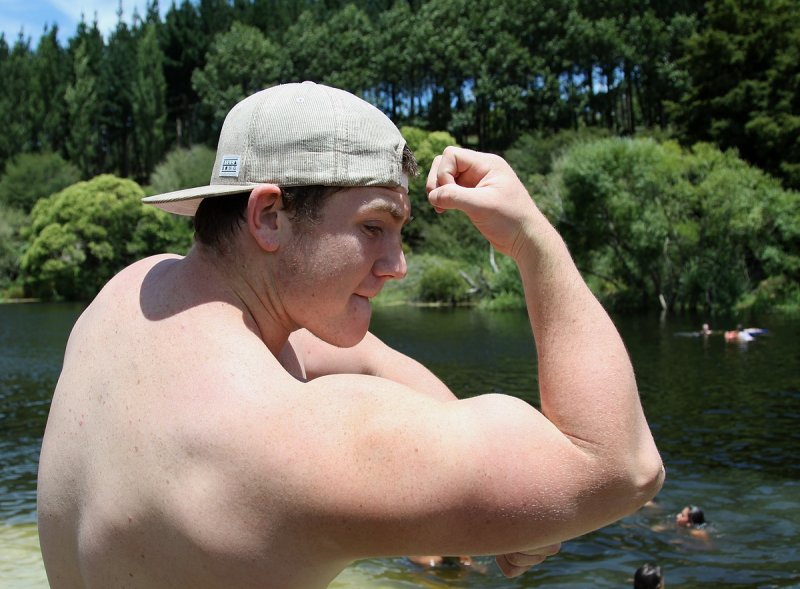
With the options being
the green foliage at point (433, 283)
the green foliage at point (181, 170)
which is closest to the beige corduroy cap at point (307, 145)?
the green foliage at point (433, 283)

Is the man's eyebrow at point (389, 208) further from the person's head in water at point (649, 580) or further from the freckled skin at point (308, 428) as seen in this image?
the person's head in water at point (649, 580)

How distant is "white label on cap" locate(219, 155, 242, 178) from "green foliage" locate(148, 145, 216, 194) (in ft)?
221

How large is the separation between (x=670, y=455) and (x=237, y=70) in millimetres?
69399

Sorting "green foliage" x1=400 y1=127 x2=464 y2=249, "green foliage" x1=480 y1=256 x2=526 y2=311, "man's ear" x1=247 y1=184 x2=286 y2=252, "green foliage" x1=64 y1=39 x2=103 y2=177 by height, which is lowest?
Result: "green foliage" x1=480 y1=256 x2=526 y2=311

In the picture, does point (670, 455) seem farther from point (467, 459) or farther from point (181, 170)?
point (181, 170)

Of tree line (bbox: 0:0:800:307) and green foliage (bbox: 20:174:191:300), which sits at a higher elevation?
tree line (bbox: 0:0:800:307)

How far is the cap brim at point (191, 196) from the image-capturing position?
1518 millimetres

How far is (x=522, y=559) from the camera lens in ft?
5.69

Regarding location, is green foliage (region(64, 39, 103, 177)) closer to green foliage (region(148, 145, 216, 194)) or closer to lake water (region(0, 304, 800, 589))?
green foliage (region(148, 145, 216, 194))

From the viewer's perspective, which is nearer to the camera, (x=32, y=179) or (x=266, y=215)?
(x=266, y=215)

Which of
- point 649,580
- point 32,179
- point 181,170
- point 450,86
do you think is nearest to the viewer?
point 649,580

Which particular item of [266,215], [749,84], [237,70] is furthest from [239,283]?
[237,70]

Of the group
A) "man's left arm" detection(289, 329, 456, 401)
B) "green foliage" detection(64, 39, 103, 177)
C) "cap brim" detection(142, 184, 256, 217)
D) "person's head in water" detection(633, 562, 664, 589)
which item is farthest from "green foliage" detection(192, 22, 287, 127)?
"cap brim" detection(142, 184, 256, 217)

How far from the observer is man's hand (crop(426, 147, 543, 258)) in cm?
160
